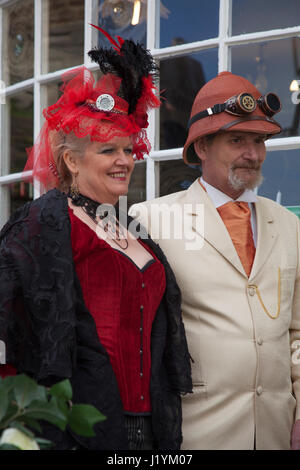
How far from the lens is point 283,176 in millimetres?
A: 3248

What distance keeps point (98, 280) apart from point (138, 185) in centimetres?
166

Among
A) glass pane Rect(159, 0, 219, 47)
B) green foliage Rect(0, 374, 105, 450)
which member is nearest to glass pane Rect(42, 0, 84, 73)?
glass pane Rect(159, 0, 219, 47)

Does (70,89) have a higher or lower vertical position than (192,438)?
higher

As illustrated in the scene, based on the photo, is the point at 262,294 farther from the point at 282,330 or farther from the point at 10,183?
the point at 10,183

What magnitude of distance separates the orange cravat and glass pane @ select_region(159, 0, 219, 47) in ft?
3.94

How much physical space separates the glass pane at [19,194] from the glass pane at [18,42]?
2.27ft

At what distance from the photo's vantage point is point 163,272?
232 centimetres

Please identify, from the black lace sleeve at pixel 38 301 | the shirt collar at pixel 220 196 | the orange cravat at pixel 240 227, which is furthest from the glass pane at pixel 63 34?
the black lace sleeve at pixel 38 301

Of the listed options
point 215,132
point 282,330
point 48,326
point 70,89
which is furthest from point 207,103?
point 48,326

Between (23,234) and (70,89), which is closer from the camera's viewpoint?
(23,234)

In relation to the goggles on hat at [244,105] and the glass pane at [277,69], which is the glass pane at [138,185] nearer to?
the glass pane at [277,69]

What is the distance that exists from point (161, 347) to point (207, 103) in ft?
3.63

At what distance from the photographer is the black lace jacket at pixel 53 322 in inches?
74.8

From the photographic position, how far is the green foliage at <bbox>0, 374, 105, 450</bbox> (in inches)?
43.9
